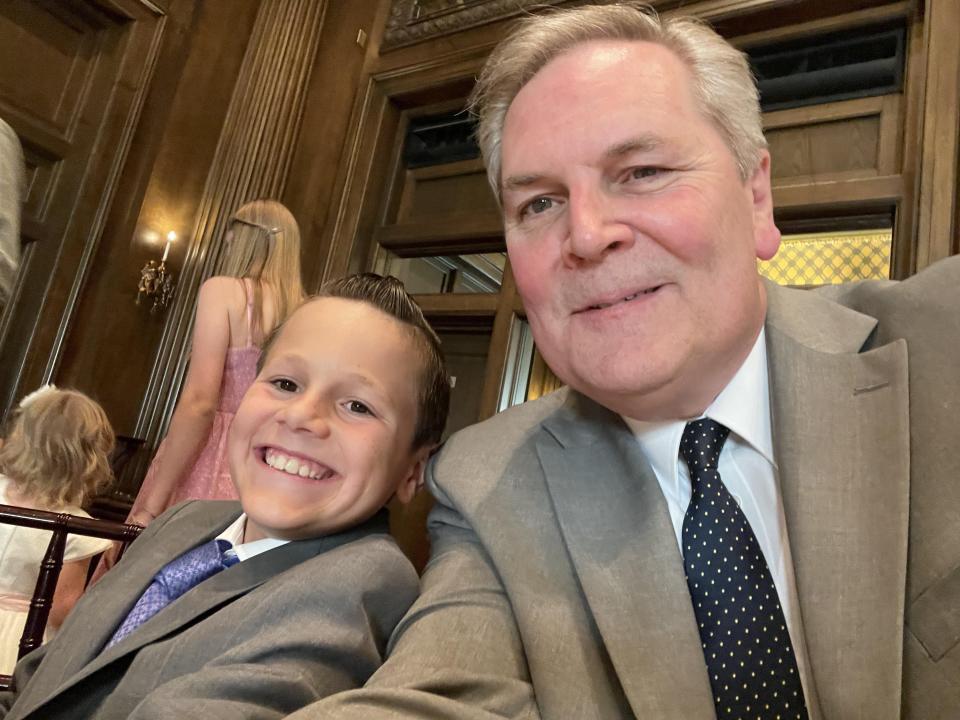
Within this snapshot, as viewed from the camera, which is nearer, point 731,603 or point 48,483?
point 731,603

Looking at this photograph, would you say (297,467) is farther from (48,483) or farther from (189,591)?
(48,483)

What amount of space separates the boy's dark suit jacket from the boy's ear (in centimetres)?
11

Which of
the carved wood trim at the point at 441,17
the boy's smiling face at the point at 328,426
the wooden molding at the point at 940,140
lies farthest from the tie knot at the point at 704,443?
the carved wood trim at the point at 441,17

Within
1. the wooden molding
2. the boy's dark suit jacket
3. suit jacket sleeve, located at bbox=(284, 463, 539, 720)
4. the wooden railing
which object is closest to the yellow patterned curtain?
the wooden molding

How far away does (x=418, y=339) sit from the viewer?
1.30 meters

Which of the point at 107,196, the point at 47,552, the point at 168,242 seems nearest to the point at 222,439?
the point at 47,552

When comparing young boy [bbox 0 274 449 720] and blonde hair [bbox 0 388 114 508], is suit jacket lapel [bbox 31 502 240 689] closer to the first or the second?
young boy [bbox 0 274 449 720]

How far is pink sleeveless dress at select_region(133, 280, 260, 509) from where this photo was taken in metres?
2.26

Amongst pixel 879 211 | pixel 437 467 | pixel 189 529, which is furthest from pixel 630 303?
pixel 879 211

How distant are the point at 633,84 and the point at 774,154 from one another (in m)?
2.20

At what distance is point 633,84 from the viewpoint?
997 millimetres

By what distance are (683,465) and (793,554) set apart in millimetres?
212

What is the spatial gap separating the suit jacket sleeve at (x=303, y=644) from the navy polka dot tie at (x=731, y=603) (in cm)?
42

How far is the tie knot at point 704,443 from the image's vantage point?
968 mm
